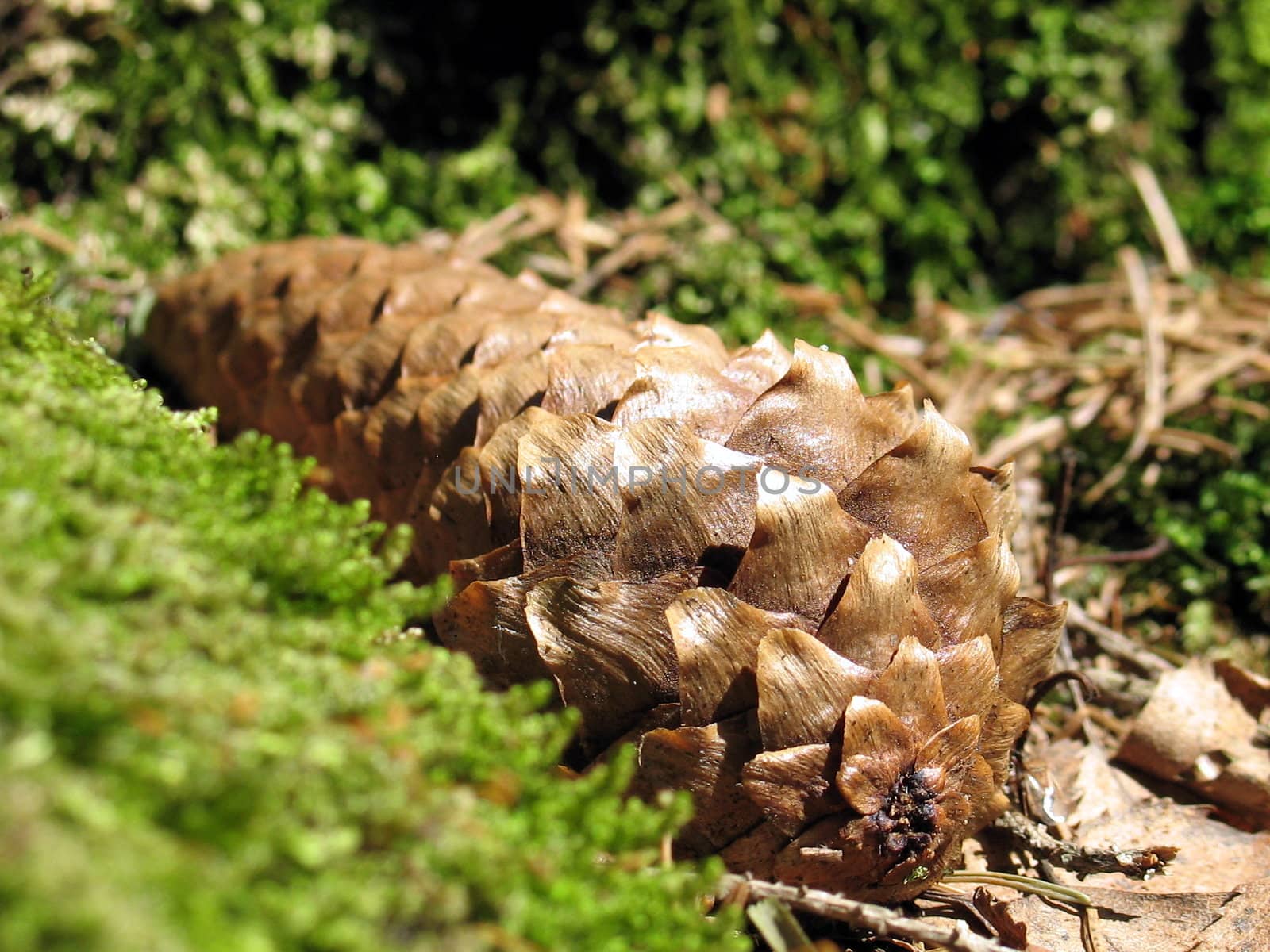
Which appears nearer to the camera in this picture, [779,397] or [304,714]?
[304,714]

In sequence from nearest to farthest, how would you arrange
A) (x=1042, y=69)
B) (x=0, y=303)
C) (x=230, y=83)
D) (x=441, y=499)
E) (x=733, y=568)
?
(x=0, y=303)
(x=733, y=568)
(x=441, y=499)
(x=230, y=83)
(x=1042, y=69)

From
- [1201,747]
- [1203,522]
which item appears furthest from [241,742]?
[1203,522]

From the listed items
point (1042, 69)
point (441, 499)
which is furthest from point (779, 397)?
point (1042, 69)

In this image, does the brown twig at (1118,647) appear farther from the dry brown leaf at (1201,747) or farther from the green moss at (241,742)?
the green moss at (241,742)

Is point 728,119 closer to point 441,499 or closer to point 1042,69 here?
point 1042,69

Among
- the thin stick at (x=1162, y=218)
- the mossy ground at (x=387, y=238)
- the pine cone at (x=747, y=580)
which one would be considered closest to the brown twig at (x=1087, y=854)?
the pine cone at (x=747, y=580)

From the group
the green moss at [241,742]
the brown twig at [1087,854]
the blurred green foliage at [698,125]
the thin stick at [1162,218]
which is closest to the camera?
the green moss at [241,742]

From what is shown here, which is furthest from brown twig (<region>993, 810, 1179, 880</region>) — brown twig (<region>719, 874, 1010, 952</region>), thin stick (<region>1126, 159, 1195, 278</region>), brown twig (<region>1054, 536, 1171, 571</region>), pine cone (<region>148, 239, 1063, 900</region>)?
thin stick (<region>1126, 159, 1195, 278</region>)
